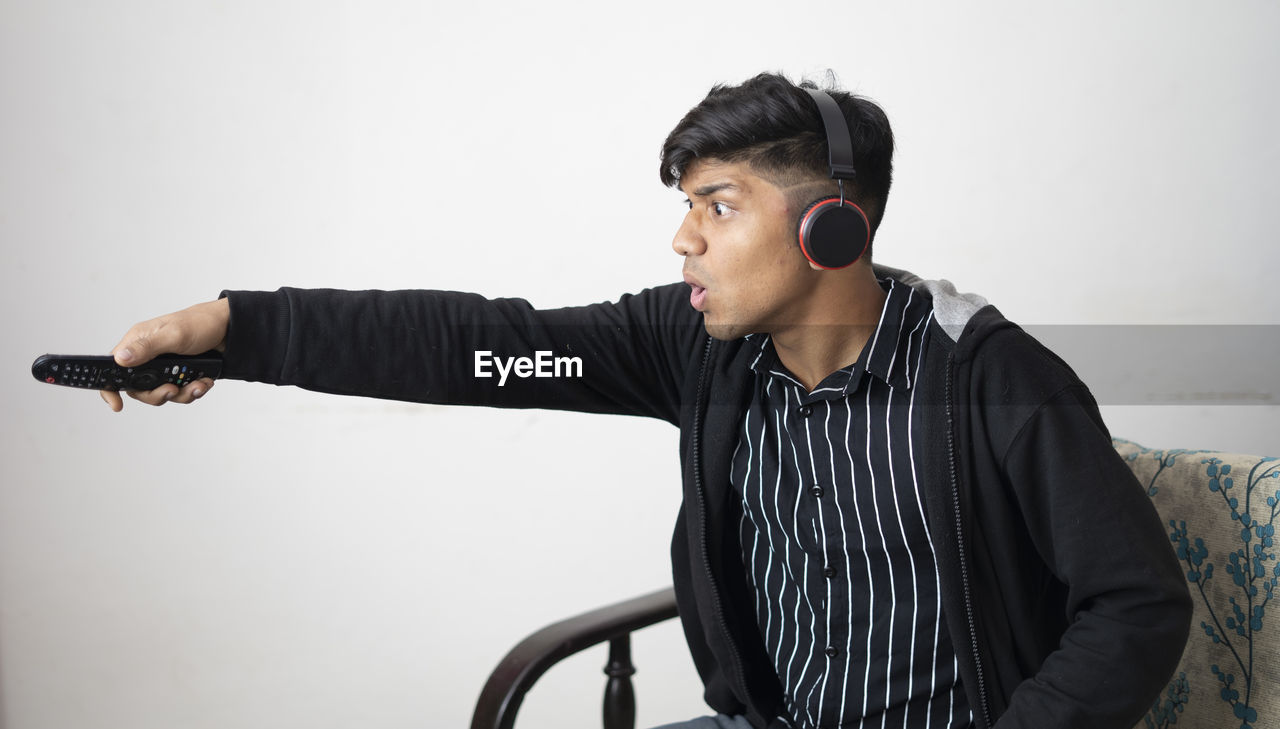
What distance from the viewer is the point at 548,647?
118 centimetres

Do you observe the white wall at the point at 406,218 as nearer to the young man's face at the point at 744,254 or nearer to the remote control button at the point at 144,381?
the young man's face at the point at 744,254

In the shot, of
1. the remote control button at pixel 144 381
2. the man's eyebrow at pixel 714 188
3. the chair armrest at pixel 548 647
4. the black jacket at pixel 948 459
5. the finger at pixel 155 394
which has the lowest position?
the chair armrest at pixel 548 647

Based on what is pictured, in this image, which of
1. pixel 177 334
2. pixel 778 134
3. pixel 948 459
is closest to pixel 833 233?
pixel 778 134

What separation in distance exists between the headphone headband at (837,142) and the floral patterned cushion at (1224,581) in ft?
1.66

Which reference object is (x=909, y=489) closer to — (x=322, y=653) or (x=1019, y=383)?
(x=1019, y=383)

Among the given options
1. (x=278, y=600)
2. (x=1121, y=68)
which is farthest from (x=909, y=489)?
(x=278, y=600)

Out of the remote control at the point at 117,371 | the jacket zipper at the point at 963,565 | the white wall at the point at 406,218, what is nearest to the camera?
the remote control at the point at 117,371

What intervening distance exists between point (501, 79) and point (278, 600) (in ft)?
3.57

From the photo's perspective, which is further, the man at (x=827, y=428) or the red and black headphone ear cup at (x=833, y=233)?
the red and black headphone ear cup at (x=833, y=233)

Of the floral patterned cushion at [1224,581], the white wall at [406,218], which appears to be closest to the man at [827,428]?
the floral patterned cushion at [1224,581]

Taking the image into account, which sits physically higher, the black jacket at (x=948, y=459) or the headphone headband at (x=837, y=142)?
the headphone headband at (x=837, y=142)

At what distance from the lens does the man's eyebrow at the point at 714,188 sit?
113cm

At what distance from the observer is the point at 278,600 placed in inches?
76.2

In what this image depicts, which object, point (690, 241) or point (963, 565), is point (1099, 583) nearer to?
point (963, 565)
